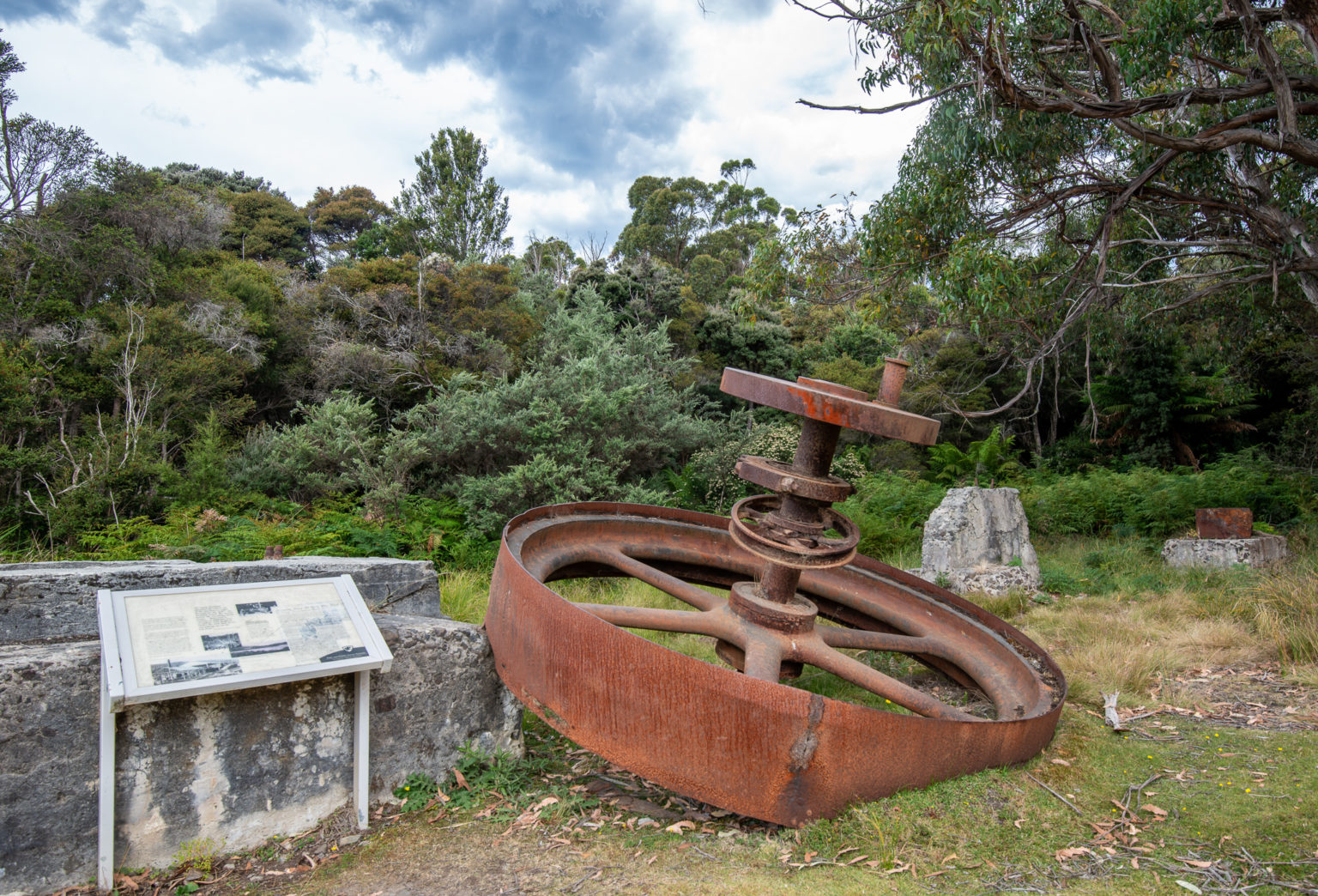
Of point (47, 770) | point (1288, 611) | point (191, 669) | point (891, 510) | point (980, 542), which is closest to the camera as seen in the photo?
point (47, 770)

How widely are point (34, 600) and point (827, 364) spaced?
13634 mm

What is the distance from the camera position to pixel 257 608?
2.90 m

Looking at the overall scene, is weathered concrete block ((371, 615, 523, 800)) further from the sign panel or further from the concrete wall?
the sign panel

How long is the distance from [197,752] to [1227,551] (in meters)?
8.79

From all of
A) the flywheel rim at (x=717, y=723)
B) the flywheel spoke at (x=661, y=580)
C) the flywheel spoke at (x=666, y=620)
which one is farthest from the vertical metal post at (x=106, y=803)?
the flywheel spoke at (x=661, y=580)

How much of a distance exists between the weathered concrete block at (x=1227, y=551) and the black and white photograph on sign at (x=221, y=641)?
827 centimetres

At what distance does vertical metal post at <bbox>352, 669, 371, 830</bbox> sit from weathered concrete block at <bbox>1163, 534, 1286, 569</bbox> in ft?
25.6

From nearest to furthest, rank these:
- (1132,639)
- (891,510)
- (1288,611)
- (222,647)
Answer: (222,647)
(1132,639)
(1288,611)
(891,510)

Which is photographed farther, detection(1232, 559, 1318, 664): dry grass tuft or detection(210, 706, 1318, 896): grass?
detection(1232, 559, 1318, 664): dry grass tuft

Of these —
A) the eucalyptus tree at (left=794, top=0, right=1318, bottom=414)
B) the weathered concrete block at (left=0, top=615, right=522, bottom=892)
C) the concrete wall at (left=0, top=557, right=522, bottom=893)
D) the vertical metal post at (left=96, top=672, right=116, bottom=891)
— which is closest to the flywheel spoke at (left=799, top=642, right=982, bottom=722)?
the concrete wall at (left=0, top=557, right=522, bottom=893)

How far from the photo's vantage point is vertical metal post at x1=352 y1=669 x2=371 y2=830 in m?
2.89

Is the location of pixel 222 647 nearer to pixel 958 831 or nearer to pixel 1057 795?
pixel 958 831

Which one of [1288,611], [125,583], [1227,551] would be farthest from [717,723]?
[1227,551]

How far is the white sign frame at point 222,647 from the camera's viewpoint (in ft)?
7.78
